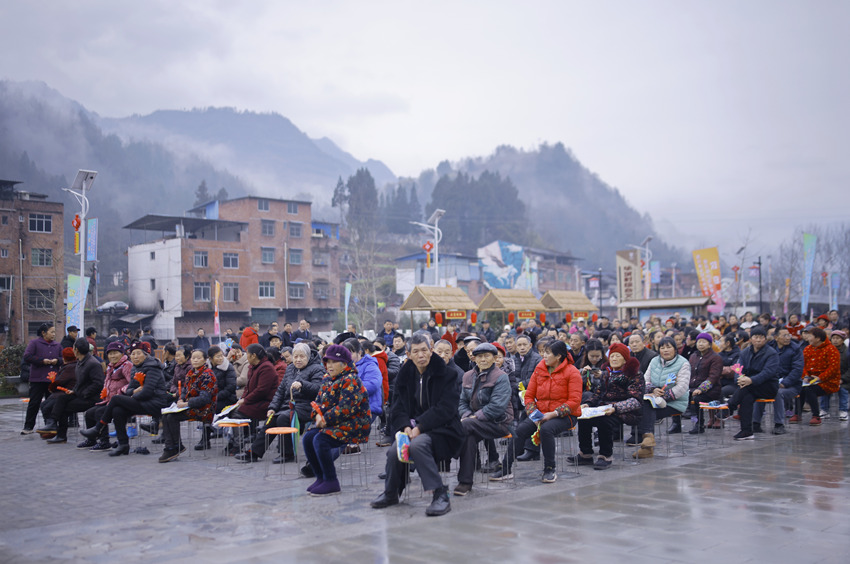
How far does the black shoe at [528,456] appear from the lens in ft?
29.4

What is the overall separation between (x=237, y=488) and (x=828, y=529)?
18.6 feet

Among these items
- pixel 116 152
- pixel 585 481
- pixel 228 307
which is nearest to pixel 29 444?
pixel 585 481

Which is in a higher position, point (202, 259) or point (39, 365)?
point (202, 259)

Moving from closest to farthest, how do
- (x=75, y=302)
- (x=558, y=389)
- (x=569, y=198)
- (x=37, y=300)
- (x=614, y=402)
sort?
(x=558, y=389) < (x=614, y=402) < (x=75, y=302) < (x=37, y=300) < (x=569, y=198)

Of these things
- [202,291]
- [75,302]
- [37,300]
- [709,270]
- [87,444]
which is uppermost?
[709,270]

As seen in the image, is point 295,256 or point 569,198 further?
point 569,198

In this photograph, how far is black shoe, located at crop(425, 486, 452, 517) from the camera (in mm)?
6160

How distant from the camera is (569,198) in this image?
15850cm

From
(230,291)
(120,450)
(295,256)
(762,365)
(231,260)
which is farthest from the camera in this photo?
(295,256)

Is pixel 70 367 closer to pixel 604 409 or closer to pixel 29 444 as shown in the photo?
pixel 29 444

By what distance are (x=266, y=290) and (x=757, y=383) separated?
46.3 meters

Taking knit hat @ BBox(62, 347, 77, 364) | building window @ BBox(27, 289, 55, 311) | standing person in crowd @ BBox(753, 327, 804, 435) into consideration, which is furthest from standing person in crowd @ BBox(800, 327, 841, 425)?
building window @ BBox(27, 289, 55, 311)

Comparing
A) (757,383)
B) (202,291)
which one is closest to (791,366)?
(757,383)

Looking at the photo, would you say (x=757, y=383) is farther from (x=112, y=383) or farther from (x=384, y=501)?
(x=112, y=383)
